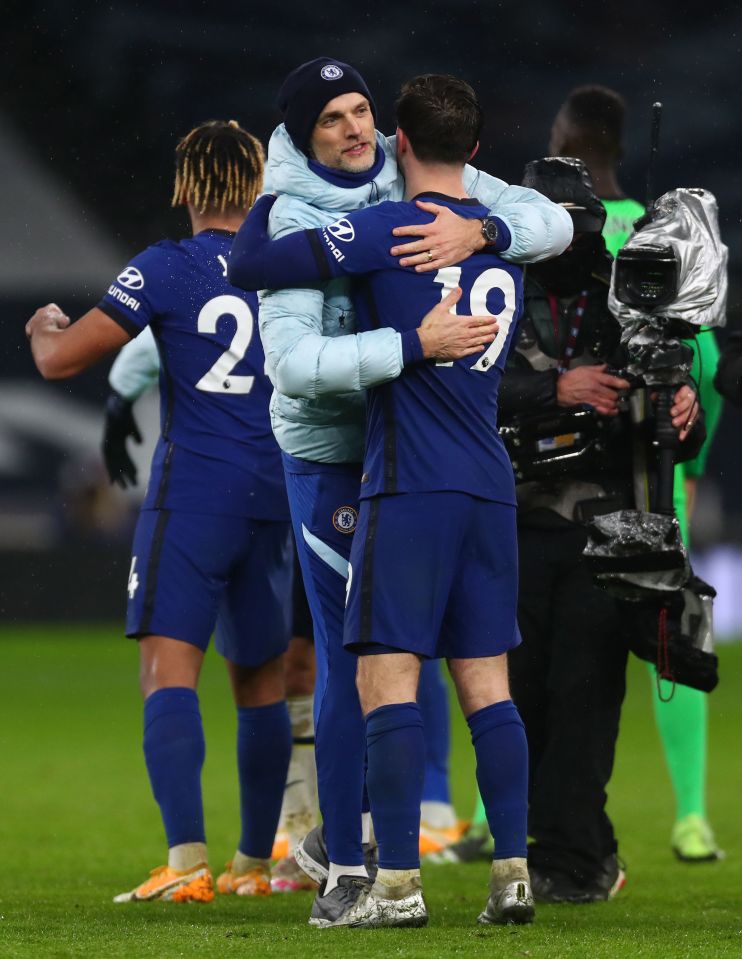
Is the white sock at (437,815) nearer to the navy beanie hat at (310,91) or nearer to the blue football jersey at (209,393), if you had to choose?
the blue football jersey at (209,393)

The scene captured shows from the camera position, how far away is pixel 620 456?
4.30 meters

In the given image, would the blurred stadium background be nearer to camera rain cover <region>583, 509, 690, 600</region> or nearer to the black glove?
the black glove

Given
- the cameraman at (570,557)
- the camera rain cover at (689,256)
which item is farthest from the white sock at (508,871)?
the camera rain cover at (689,256)

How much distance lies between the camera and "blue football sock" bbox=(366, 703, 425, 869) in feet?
10.8

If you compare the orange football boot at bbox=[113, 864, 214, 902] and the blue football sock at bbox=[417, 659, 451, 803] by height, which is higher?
the blue football sock at bbox=[417, 659, 451, 803]

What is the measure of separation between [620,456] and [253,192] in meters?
1.20

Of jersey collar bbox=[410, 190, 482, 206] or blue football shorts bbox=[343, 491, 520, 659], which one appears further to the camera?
jersey collar bbox=[410, 190, 482, 206]

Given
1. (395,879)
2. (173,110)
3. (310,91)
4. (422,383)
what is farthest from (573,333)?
(173,110)

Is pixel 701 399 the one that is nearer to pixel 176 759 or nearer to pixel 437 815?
pixel 437 815

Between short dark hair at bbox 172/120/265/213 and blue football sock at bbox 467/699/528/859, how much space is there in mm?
1664

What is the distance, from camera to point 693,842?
518 centimetres

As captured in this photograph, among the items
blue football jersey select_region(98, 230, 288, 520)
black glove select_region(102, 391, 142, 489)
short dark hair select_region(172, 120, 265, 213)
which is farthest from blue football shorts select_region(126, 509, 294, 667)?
short dark hair select_region(172, 120, 265, 213)

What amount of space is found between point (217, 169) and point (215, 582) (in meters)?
1.09

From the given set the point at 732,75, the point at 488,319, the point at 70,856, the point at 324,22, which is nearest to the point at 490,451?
the point at 488,319
